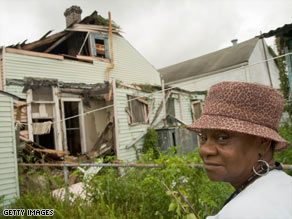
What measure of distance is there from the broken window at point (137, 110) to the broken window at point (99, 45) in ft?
10.0

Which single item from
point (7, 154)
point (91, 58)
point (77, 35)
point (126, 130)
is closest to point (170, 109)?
point (126, 130)

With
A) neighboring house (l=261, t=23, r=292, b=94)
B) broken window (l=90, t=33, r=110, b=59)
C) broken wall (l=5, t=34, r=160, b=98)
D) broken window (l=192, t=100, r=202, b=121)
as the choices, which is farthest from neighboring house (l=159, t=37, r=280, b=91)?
neighboring house (l=261, t=23, r=292, b=94)

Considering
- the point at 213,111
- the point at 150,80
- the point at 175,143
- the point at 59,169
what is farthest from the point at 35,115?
the point at 213,111

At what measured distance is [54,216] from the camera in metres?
3.26

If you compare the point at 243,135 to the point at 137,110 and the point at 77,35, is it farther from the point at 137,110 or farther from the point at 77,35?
the point at 77,35

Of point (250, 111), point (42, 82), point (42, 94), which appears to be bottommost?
point (250, 111)

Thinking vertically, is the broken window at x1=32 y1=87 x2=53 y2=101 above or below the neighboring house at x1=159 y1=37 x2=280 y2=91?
below

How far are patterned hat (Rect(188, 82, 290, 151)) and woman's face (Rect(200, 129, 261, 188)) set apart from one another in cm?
5

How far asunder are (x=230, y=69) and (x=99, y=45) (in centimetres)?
1180

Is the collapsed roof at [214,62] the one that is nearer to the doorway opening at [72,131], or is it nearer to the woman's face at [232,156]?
the doorway opening at [72,131]

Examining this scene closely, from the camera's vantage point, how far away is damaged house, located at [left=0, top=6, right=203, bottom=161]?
8.30 m

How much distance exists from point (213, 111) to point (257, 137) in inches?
8.5

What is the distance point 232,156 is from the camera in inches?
39.3

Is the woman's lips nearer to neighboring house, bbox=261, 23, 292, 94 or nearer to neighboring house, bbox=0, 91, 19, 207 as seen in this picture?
neighboring house, bbox=0, 91, 19, 207
